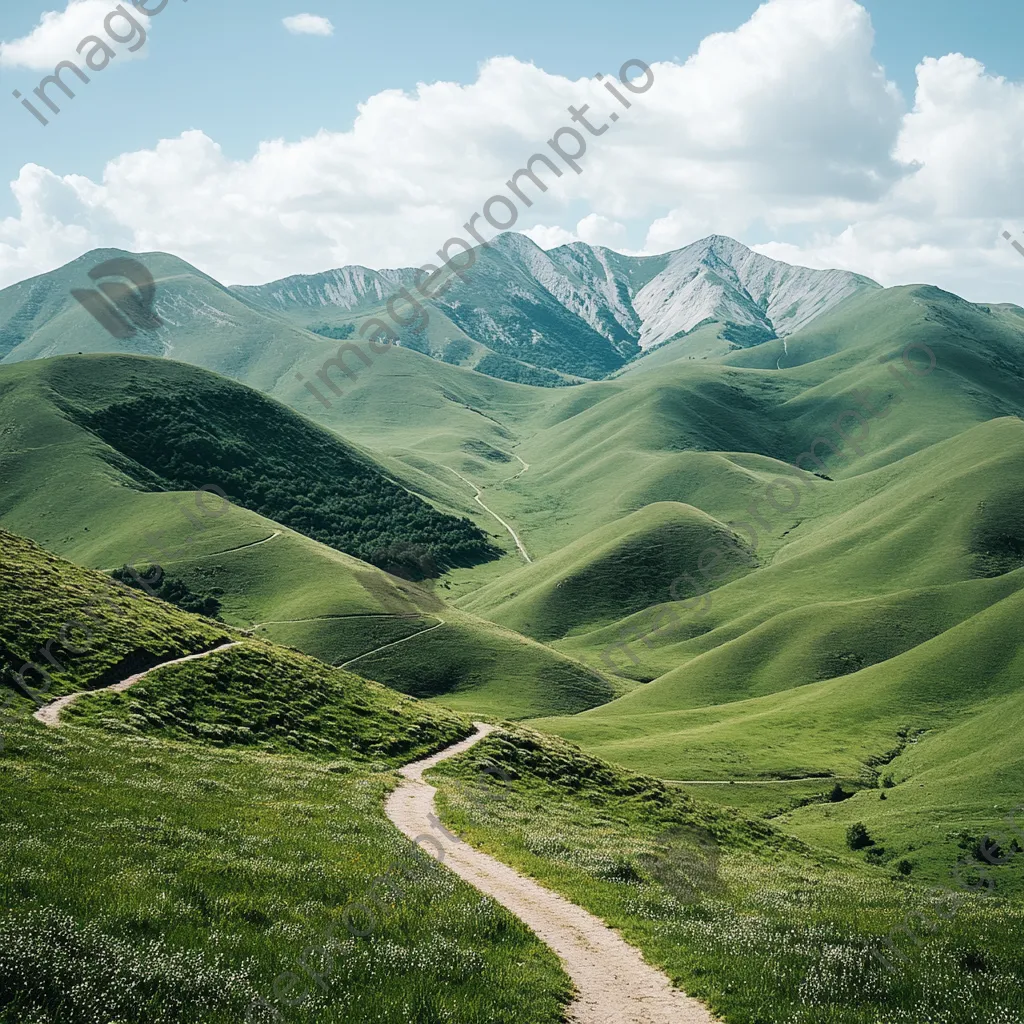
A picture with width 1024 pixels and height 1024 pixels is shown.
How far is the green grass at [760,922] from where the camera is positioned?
14.0 meters

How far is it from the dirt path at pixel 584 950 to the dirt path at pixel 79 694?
20527 millimetres

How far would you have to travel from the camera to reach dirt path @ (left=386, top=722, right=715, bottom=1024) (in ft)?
47.1

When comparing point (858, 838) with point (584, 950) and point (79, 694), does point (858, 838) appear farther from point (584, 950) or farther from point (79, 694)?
point (584, 950)

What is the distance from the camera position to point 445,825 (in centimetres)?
3066

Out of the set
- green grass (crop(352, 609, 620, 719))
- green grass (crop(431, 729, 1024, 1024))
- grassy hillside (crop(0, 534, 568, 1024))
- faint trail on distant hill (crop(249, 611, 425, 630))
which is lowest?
faint trail on distant hill (crop(249, 611, 425, 630))

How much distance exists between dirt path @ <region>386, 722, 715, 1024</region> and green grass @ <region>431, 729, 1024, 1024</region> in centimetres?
47

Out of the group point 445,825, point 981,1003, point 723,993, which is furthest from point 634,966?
point 445,825

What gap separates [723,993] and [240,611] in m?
177

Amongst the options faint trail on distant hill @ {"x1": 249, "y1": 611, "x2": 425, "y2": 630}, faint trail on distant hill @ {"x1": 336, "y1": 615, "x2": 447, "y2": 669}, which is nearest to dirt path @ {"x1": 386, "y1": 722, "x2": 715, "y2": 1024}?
faint trail on distant hill @ {"x1": 336, "y1": 615, "x2": 447, "y2": 669}

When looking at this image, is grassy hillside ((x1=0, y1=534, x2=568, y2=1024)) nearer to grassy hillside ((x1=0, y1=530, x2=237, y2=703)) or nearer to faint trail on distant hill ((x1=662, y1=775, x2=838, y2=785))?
grassy hillside ((x1=0, y1=530, x2=237, y2=703))

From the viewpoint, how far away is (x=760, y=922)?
62.8ft

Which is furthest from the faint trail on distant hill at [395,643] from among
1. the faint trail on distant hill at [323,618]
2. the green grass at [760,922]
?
the green grass at [760,922]

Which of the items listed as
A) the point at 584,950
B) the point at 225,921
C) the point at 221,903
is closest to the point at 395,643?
the point at 584,950

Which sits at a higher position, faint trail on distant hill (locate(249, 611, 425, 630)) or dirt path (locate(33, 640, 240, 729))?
dirt path (locate(33, 640, 240, 729))
